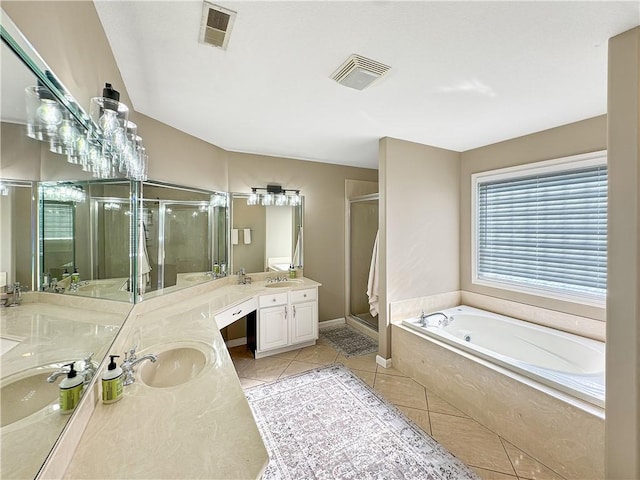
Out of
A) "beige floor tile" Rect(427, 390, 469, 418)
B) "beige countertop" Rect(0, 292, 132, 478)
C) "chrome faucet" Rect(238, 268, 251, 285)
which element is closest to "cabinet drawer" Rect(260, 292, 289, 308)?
"chrome faucet" Rect(238, 268, 251, 285)

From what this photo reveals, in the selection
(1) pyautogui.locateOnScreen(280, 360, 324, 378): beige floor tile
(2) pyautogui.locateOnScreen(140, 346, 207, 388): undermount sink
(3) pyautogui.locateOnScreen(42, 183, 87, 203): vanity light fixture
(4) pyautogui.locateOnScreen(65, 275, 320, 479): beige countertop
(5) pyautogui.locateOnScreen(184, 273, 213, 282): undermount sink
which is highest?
(3) pyautogui.locateOnScreen(42, 183, 87, 203): vanity light fixture

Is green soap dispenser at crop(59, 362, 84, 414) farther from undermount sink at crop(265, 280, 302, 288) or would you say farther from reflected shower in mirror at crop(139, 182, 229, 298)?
undermount sink at crop(265, 280, 302, 288)

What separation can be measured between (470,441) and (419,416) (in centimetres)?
37

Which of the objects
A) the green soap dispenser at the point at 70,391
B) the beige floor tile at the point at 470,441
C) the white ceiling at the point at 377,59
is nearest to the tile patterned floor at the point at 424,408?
the beige floor tile at the point at 470,441

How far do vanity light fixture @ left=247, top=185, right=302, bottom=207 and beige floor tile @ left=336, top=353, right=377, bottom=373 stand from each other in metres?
2.06

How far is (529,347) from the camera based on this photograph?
264 centimetres

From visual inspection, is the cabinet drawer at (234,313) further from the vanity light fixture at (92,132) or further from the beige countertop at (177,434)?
the vanity light fixture at (92,132)

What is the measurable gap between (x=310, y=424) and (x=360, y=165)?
3.40 metres

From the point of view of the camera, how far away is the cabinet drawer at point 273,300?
3.03 m

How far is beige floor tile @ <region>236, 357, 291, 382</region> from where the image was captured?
9.02 feet

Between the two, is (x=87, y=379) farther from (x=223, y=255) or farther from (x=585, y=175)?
(x=585, y=175)

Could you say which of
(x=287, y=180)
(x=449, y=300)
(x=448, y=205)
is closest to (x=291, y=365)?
(x=449, y=300)

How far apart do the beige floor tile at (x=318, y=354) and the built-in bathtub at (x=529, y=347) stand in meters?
0.96

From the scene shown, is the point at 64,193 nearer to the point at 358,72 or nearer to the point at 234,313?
the point at 358,72
